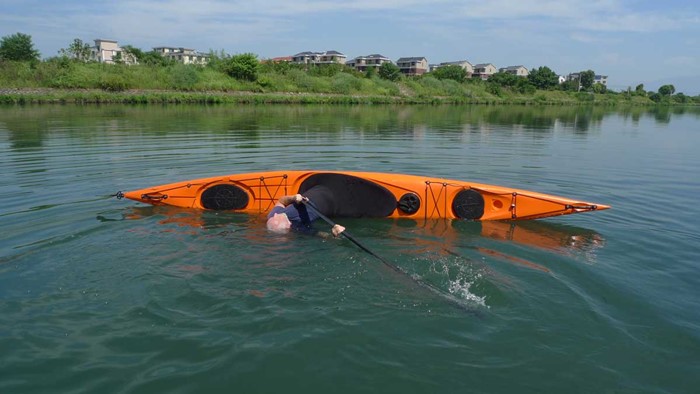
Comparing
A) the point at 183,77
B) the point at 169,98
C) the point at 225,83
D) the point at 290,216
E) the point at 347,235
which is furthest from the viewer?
the point at 225,83

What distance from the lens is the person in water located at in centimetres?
708

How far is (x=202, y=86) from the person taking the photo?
5791 centimetres

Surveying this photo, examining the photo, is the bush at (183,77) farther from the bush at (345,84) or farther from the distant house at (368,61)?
the distant house at (368,61)

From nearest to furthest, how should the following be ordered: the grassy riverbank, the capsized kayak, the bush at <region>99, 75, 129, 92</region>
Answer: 1. the capsized kayak
2. the grassy riverbank
3. the bush at <region>99, 75, 129, 92</region>

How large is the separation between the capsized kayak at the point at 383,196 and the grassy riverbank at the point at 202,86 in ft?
141

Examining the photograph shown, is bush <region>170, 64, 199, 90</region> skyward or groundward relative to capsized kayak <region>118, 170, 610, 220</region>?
skyward

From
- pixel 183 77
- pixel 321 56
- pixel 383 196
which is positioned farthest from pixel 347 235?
pixel 321 56

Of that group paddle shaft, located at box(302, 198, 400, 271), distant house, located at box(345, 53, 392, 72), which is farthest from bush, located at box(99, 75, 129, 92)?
distant house, located at box(345, 53, 392, 72)

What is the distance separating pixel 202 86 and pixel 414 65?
86.1m

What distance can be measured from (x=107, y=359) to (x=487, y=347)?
3.36m

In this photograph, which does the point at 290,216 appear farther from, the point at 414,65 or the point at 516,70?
the point at 516,70

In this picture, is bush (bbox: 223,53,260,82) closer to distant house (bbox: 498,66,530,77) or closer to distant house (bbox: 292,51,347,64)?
distant house (bbox: 292,51,347,64)

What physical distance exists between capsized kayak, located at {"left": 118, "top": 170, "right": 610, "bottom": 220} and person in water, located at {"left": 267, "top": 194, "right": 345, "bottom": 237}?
0.79m

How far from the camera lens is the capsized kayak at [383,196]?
8.09 m
